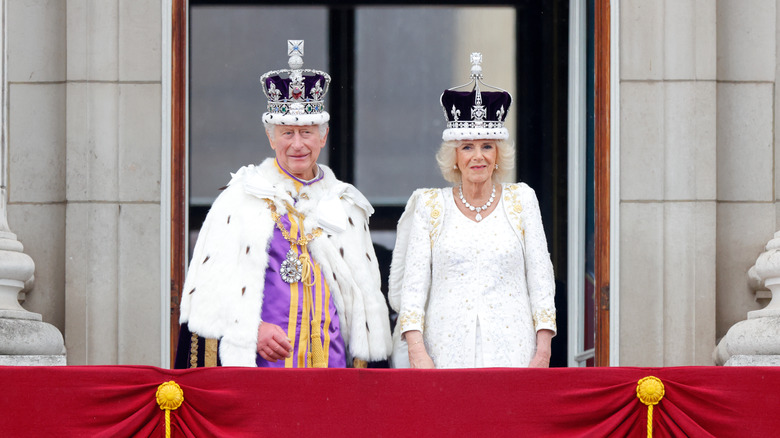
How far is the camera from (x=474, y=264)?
21.2ft

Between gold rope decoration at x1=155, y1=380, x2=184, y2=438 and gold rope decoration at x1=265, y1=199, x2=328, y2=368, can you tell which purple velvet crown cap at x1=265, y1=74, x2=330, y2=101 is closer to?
gold rope decoration at x1=265, y1=199, x2=328, y2=368

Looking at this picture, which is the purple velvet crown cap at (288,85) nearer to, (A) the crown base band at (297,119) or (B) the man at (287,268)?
(B) the man at (287,268)

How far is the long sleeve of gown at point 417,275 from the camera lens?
641cm

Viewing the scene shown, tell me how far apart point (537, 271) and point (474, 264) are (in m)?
0.28

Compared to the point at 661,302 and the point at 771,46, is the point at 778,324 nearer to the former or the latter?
the point at 661,302

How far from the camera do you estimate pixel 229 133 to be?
10.0 m

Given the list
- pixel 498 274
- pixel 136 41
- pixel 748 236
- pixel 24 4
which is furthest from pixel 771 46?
pixel 24 4

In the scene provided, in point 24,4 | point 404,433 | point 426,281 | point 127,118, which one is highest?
point 24,4

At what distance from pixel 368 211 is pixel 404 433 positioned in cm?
150

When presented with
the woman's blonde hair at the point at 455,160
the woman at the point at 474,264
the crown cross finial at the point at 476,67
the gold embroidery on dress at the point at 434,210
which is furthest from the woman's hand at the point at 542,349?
the crown cross finial at the point at 476,67

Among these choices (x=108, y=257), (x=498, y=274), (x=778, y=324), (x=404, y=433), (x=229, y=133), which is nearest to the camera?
(x=404, y=433)

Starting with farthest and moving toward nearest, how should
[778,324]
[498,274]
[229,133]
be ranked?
[229,133], [778,324], [498,274]

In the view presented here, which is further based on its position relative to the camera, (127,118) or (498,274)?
(127,118)

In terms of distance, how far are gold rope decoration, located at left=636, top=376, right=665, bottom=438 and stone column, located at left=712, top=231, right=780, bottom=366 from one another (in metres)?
1.70
